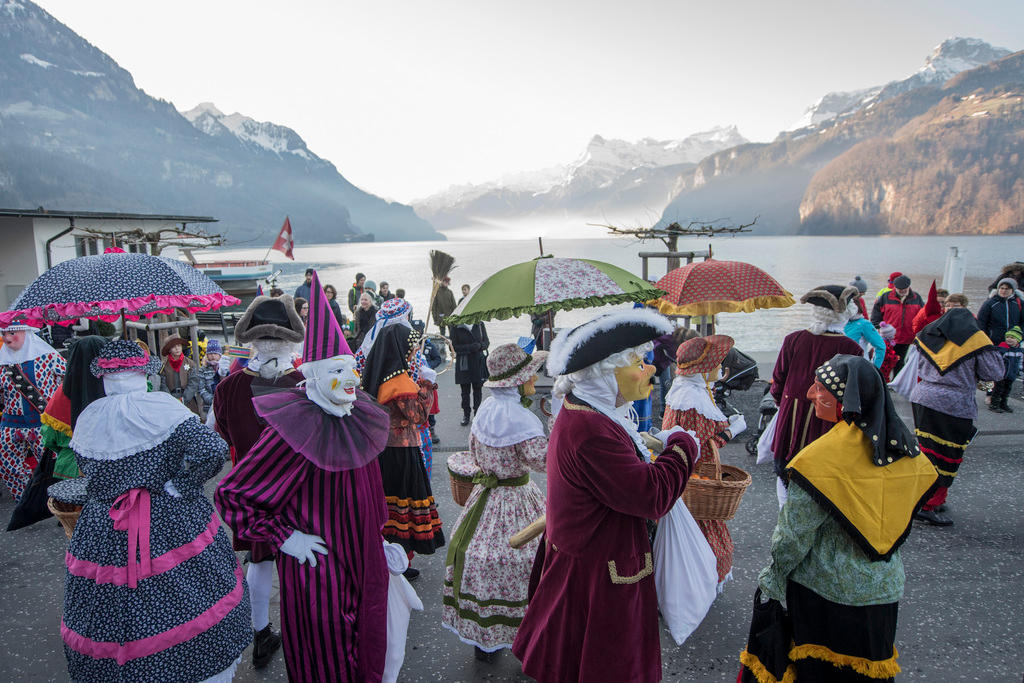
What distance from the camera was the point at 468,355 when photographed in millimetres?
8414

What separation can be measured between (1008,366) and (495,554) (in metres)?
9.45

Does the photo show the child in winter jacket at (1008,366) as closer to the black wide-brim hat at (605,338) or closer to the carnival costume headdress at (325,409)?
the black wide-brim hat at (605,338)

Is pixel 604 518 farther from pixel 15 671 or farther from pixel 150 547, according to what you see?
pixel 15 671

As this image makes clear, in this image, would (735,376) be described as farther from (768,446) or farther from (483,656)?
(483,656)

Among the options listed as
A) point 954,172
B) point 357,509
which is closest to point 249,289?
point 357,509

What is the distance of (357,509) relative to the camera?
2541mm

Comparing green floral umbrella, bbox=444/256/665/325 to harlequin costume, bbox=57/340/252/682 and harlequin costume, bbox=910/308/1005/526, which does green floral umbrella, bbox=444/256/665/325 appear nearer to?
harlequin costume, bbox=57/340/252/682

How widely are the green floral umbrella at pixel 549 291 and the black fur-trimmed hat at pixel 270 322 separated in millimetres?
1020

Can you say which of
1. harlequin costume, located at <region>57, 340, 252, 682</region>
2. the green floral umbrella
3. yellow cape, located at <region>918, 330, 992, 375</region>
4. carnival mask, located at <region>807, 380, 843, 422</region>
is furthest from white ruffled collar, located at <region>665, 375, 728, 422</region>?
harlequin costume, located at <region>57, 340, 252, 682</region>

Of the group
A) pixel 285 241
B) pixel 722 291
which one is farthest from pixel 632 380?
pixel 285 241

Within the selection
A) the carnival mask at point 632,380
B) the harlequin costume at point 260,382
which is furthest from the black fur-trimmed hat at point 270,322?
the carnival mask at point 632,380

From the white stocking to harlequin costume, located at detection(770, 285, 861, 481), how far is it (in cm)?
375

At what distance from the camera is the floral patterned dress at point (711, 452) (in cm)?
389

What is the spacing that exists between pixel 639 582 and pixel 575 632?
0.36 metres
